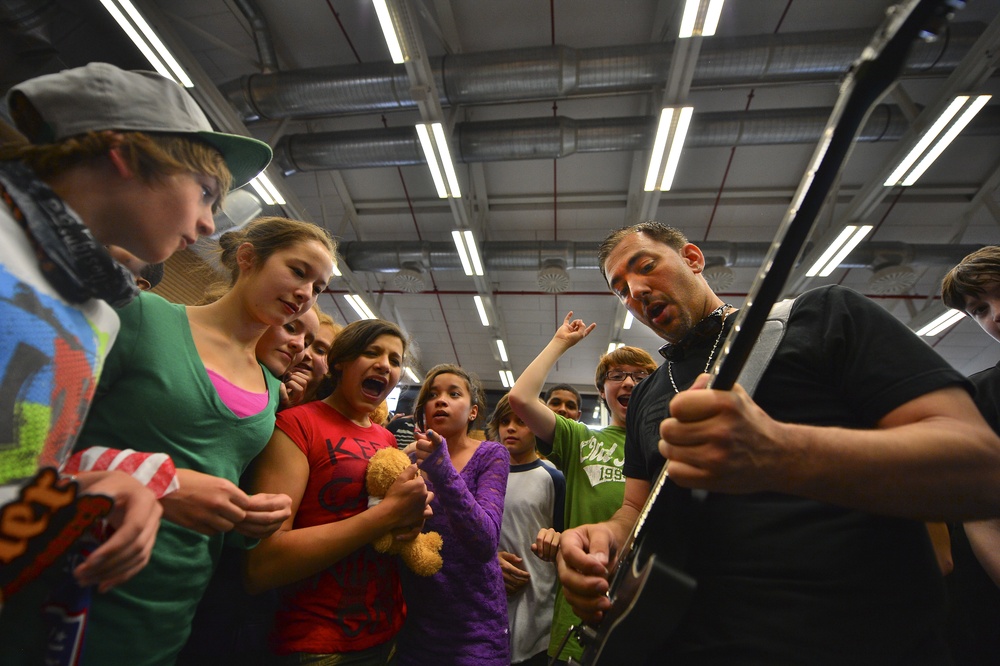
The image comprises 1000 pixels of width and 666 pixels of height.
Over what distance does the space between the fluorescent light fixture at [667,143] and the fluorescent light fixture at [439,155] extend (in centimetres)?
213

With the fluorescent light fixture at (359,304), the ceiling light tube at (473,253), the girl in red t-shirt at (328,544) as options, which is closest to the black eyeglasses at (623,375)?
the girl in red t-shirt at (328,544)

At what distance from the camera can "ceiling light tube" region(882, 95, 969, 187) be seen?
385cm

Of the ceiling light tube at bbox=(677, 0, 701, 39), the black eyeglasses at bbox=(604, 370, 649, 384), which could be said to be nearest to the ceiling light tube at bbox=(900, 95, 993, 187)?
the ceiling light tube at bbox=(677, 0, 701, 39)

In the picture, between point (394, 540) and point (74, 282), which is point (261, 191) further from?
A: point (74, 282)

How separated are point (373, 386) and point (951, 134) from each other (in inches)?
225

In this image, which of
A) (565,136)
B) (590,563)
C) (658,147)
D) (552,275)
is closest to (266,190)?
(565,136)

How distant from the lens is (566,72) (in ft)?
14.2

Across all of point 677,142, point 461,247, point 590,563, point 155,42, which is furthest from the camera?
point 461,247

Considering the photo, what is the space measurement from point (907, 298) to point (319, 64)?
9.72 m

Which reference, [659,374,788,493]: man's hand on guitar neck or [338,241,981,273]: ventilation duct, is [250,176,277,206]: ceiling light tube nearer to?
[338,241,981,273]: ventilation duct

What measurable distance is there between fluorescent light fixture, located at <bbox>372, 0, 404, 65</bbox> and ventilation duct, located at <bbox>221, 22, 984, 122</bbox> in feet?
2.16

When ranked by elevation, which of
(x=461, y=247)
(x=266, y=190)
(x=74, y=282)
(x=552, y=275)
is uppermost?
(x=552, y=275)

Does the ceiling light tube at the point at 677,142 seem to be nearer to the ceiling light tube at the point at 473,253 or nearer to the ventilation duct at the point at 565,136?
the ventilation duct at the point at 565,136

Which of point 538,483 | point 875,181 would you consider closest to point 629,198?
point 875,181
